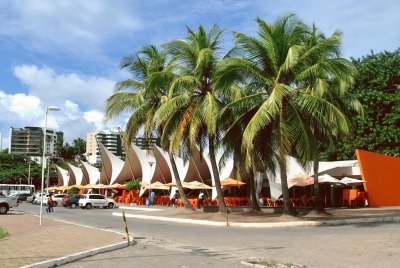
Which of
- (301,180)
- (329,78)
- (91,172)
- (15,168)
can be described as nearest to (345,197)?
(301,180)

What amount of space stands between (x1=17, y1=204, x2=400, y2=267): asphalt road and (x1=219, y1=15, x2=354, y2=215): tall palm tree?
14.3 feet

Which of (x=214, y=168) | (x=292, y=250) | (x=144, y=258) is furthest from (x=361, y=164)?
(x=144, y=258)

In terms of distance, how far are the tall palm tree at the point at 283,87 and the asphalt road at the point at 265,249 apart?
435cm

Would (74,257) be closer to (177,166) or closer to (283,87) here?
(283,87)

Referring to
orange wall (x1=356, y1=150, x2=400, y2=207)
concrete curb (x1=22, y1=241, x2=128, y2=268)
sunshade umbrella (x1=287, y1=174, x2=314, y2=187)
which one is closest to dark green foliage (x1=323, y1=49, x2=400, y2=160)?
orange wall (x1=356, y1=150, x2=400, y2=207)

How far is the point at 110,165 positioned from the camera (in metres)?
68.3

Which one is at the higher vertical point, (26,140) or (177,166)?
(26,140)

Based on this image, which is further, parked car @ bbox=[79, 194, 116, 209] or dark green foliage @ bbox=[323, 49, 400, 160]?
parked car @ bbox=[79, 194, 116, 209]

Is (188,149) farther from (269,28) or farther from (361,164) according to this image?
(361,164)

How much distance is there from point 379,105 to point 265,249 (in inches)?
1302

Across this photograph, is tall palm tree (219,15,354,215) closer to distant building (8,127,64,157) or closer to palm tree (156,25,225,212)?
palm tree (156,25,225,212)

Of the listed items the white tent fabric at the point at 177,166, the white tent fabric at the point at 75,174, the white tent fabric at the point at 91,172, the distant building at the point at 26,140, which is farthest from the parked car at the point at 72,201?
the distant building at the point at 26,140

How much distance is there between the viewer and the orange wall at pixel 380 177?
34.5m

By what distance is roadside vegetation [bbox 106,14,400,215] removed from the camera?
19.9m
